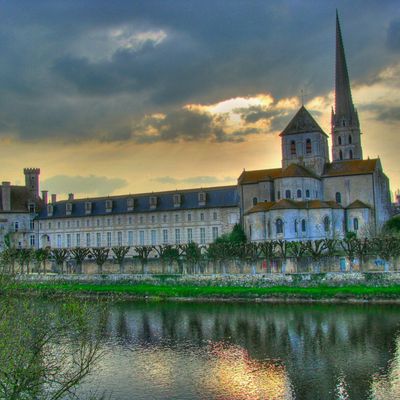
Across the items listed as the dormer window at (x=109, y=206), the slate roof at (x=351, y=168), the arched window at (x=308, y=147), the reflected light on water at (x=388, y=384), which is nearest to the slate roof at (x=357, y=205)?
the slate roof at (x=351, y=168)

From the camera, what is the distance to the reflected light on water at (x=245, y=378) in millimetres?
17125

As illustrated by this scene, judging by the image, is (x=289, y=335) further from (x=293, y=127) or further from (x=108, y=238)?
(x=108, y=238)

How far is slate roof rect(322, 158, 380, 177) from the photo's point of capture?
176 feet

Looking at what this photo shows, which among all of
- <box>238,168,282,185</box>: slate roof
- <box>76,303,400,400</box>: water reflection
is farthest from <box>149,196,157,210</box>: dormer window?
<box>76,303,400,400</box>: water reflection

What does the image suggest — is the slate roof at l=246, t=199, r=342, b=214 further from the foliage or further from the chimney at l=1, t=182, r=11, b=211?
the foliage

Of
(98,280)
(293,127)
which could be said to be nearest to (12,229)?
(98,280)

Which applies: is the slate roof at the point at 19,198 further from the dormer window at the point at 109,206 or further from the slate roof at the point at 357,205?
the slate roof at the point at 357,205

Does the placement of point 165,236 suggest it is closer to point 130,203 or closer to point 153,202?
point 153,202

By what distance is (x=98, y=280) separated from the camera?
46406 mm

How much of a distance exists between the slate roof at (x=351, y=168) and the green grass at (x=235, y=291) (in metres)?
19.3

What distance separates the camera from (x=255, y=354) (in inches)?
864

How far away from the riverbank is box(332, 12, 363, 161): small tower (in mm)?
35414

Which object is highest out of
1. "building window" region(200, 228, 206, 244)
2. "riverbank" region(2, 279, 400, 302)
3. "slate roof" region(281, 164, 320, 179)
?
"slate roof" region(281, 164, 320, 179)

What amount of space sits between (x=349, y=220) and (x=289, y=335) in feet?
95.3
